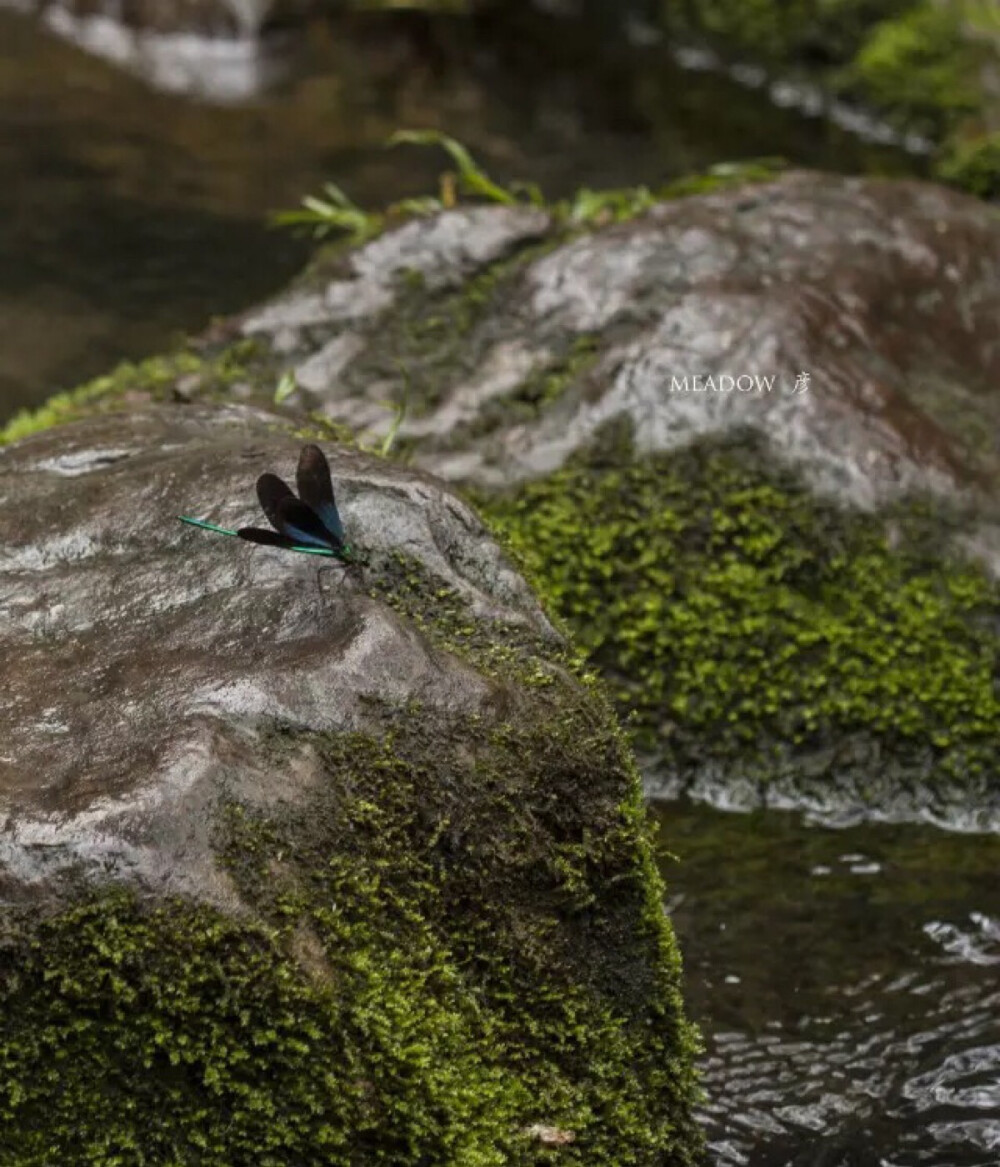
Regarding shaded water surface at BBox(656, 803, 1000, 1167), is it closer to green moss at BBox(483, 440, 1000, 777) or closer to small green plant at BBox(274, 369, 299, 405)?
green moss at BBox(483, 440, 1000, 777)

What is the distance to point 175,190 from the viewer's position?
29.6ft

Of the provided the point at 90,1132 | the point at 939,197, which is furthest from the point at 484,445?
the point at 90,1132

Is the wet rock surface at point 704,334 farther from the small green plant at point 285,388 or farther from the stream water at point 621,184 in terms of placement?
the stream water at point 621,184

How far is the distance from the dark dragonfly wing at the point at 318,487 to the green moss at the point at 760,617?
1.78 metres

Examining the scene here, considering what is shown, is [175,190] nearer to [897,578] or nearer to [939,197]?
[939,197]

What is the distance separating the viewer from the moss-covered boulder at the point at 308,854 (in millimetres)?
2271

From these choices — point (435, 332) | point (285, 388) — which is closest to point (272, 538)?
point (285, 388)

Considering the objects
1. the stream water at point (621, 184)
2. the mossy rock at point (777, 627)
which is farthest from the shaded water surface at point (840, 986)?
the mossy rock at point (777, 627)

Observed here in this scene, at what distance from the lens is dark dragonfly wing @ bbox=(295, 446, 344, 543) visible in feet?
8.98

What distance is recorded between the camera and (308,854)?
7.98 feet

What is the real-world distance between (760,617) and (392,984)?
7.65 feet

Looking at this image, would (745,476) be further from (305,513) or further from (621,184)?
(621,184)

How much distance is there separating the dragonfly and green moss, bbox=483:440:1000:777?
Result: 1.78m

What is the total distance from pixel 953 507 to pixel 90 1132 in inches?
126
